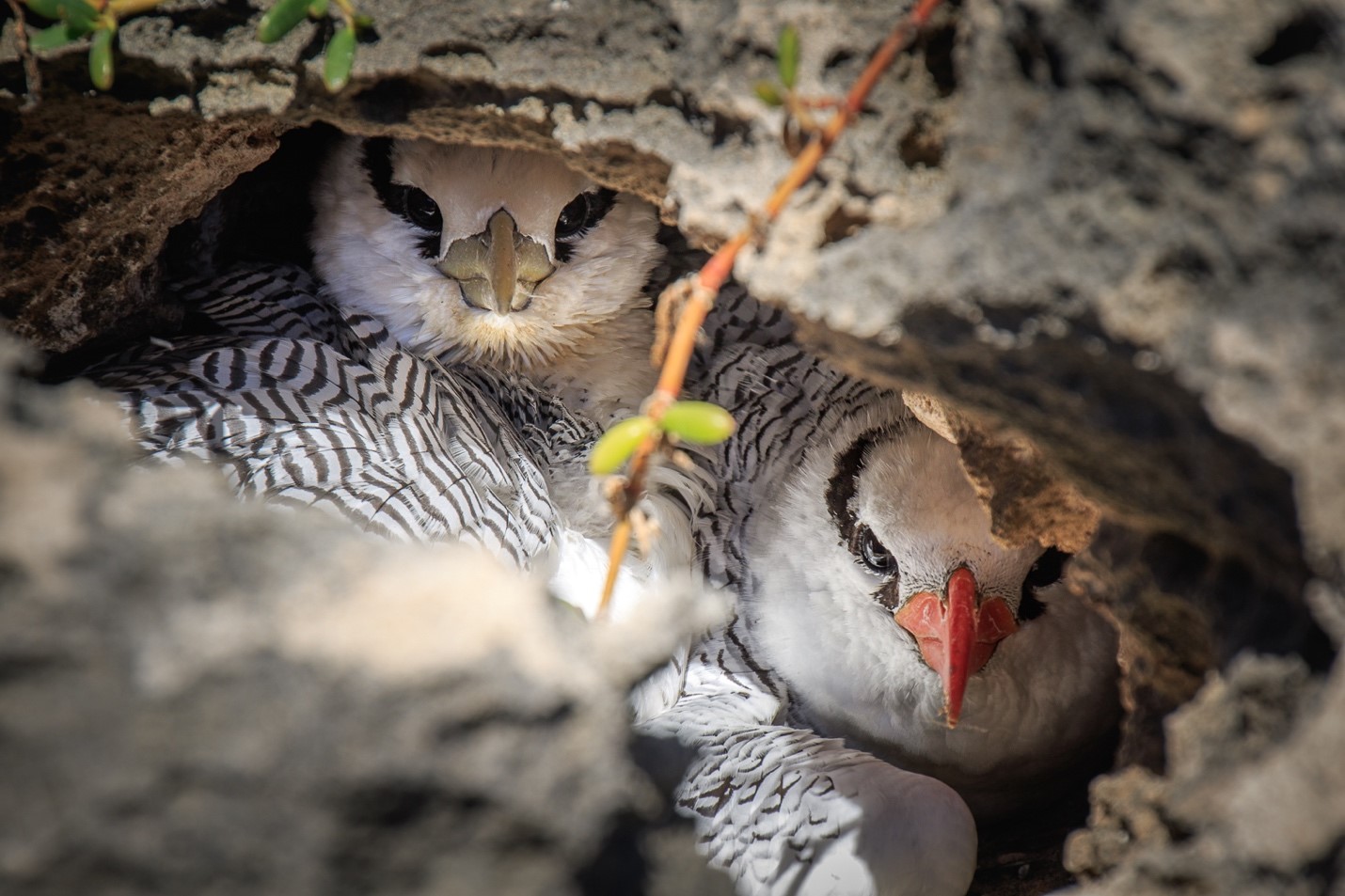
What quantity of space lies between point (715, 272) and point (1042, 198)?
363 mm

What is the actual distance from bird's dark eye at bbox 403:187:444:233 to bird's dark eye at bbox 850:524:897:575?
51.2 inches

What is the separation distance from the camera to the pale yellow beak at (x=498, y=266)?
2.37 metres

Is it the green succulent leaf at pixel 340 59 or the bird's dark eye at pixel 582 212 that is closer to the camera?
the green succulent leaf at pixel 340 59

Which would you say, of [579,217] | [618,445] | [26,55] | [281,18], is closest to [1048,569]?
[579,217]

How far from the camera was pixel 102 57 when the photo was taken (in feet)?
4.37

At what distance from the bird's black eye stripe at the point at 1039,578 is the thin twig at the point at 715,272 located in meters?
1.38

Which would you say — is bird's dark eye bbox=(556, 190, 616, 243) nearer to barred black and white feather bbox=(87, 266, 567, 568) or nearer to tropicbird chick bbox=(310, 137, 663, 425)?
tropicbird chick bbox=(310, 137, 663, 425)

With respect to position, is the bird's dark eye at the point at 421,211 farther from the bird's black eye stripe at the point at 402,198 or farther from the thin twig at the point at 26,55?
the thin twig at the point at 26,55

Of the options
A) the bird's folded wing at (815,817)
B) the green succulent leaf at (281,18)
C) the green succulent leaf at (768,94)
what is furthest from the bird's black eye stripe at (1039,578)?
the green succulent leaf at (281,18)

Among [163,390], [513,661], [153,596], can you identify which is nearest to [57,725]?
[153,596]

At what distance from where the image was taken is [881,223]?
1.11 m

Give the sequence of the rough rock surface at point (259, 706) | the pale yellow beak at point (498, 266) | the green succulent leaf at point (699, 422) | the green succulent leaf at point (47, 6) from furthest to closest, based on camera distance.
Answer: the pale yellow beak at point (498, 266)
the green succulent leaf at point (47, 6)
the green succulent leaf at point (699, 422)
the rough rock surface at point (259, 706)

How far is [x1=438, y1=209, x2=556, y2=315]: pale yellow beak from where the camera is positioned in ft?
7.79

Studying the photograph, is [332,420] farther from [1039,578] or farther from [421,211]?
[1039,578]
